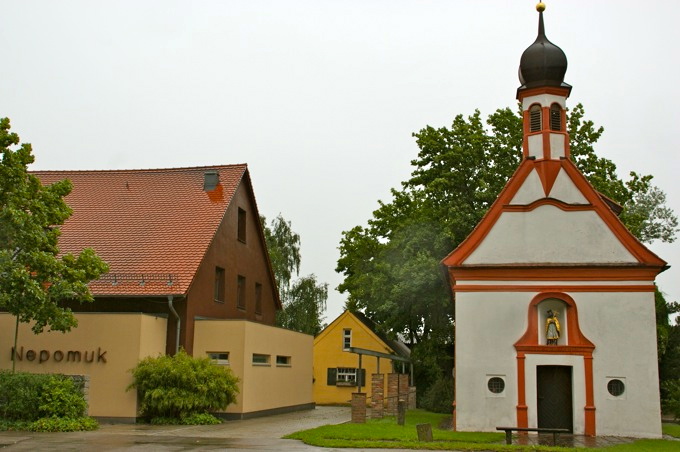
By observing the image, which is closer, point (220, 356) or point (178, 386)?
point (178, 386)

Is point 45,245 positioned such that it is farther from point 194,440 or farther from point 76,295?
point 194,440

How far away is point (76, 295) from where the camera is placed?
21.4 metres

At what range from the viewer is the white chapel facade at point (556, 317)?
23.5 metres

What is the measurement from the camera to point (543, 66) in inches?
1035

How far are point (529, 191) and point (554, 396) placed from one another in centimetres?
613

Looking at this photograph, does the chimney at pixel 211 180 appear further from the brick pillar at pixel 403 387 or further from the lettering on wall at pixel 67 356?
the brick pillar at pixel 403 387

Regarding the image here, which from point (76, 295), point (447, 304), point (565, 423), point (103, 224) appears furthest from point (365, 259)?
point (76, 295)

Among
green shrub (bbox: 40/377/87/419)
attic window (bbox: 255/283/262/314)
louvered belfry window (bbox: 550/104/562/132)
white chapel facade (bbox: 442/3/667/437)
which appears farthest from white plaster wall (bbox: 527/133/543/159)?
green shrub (bbox: 40/377/87/419)

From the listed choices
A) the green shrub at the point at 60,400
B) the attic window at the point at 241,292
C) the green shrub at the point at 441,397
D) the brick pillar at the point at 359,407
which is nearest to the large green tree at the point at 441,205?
the green shrub at the point at 441,397

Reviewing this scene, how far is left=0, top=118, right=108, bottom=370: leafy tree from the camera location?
65.8 ft

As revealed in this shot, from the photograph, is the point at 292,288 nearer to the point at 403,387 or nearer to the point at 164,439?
the point at 403,387

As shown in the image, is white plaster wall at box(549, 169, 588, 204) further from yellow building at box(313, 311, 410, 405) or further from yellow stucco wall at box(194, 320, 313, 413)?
yellow building at box(313, 311, 410, 405)

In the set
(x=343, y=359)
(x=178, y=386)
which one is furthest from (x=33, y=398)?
(x=343, y=359)

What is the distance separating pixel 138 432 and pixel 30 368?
503 cm
